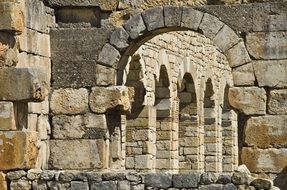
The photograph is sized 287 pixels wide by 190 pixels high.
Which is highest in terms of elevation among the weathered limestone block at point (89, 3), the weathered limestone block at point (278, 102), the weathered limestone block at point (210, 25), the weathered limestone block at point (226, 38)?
the weathered limestone block at point (89, 3)

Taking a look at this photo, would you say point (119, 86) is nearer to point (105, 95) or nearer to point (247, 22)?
point (105, 95)

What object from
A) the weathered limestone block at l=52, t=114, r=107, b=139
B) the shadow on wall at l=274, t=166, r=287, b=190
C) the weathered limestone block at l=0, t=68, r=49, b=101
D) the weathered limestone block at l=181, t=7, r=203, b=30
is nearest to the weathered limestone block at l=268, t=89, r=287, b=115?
the shadow on wall at l=274, t=166, r=287, b=190

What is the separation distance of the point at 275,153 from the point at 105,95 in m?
2.72

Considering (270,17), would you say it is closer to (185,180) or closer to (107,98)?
(107,98)

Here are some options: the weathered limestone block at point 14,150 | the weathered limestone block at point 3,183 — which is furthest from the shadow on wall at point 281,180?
the weathered limestone block at point 3,183

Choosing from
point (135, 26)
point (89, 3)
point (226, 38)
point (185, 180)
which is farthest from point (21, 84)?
point (226, 38)

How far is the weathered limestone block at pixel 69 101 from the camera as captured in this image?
56.5 ft

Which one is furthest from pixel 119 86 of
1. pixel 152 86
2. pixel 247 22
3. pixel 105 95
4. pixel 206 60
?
pixel 206 60

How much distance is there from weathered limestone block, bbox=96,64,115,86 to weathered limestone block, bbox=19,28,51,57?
863mm

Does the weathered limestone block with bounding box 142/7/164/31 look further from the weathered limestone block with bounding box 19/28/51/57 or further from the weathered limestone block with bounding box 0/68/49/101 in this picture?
the weathered limestone block with bounding box 0/68/49/101

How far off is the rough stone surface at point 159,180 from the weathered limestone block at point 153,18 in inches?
154

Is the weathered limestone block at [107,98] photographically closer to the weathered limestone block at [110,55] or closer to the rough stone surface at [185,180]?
the weathered limestone block at [110,55]

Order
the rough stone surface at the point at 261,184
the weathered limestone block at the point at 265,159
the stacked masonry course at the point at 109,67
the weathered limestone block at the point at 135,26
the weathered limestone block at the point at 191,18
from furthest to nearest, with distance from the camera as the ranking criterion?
the weathered limestone block at the point at 135,26, the weathered limestone block at the point at 191,18, the weathered limestone block at the point at 265,159, the stacked masonry course at the point at 109,67, the rough stone surface at the point at 261,184

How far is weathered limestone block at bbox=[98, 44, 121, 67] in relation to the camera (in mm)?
17156
